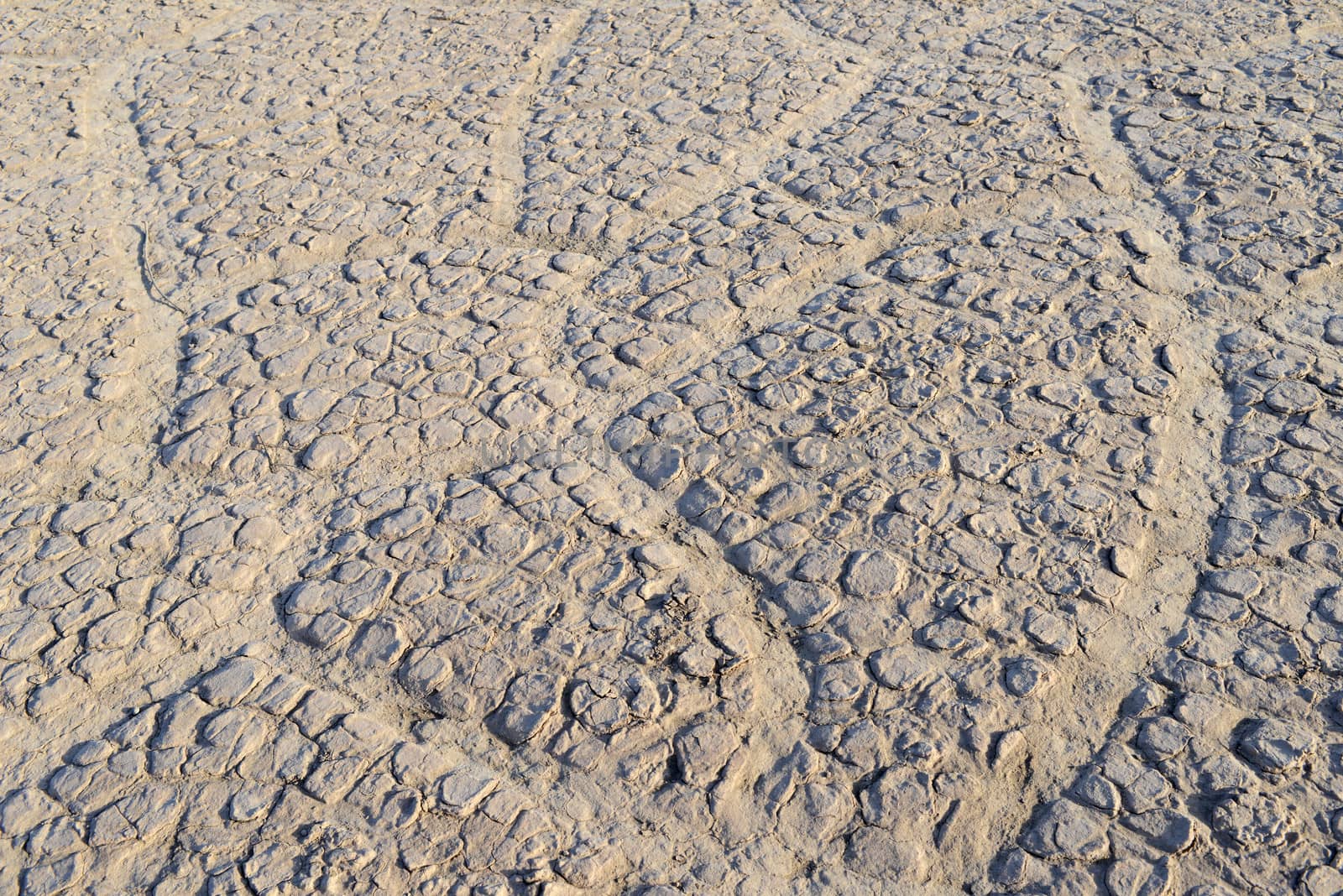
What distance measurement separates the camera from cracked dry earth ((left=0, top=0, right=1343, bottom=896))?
94.2 inches

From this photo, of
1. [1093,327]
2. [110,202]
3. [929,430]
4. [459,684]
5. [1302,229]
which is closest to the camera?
[459,684]

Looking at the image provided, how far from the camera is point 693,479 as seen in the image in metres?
3.22

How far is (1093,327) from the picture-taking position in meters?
3.58

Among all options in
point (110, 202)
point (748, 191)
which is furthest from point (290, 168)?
point (748, 191)

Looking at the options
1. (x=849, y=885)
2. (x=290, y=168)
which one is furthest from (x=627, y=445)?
(x=290, y=168)

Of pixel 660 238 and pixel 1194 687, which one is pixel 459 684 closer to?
pixel 1194 687

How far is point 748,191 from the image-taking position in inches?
176

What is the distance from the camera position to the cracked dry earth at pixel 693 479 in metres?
2.39

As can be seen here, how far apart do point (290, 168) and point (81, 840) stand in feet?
10.6

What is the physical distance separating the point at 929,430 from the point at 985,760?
1109mm

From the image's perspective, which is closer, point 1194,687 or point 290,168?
point 1194,687

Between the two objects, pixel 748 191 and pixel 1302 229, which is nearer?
pixel 1302 229

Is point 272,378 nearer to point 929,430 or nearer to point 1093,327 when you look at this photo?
point 929,430

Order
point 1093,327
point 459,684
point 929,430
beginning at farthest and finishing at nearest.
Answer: point 1093,327
point 929,430
point 459,684
